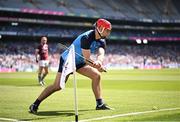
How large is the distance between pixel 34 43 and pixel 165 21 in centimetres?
3142

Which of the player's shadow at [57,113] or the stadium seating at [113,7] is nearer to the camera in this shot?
the player's shadow at [57,113]

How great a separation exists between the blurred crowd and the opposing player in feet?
145

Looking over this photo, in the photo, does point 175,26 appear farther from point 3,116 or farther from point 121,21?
point 3,116

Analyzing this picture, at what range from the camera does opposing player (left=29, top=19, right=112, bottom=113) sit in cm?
960

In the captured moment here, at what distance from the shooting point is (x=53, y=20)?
74188 millimetres

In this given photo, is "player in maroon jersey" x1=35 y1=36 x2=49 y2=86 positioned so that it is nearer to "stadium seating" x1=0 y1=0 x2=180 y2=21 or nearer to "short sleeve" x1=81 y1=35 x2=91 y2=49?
"short sleeve" x1=81 y1=35 x2=91 y2=49

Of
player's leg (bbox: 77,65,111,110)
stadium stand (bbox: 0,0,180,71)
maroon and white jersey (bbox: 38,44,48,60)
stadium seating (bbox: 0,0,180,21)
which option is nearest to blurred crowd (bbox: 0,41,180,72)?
stadium stand (bbox: 0,0,180,71)

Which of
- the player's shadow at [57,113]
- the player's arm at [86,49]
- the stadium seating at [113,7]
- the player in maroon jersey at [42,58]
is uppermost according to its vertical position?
the stadium seating at [113,7]

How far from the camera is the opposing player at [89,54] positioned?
31.5 ft

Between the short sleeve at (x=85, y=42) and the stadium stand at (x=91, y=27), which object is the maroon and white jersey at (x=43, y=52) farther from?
the stadium stand at (x=91, y=27)

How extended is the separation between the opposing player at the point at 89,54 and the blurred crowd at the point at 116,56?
44.1 metres

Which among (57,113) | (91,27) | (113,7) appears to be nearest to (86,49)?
(57,113)

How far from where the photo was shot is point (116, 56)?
2904 inches

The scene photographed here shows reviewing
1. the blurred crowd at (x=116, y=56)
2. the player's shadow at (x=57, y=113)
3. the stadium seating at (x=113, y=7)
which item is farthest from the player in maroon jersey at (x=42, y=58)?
the stadium seating at (x=113, y=7)
